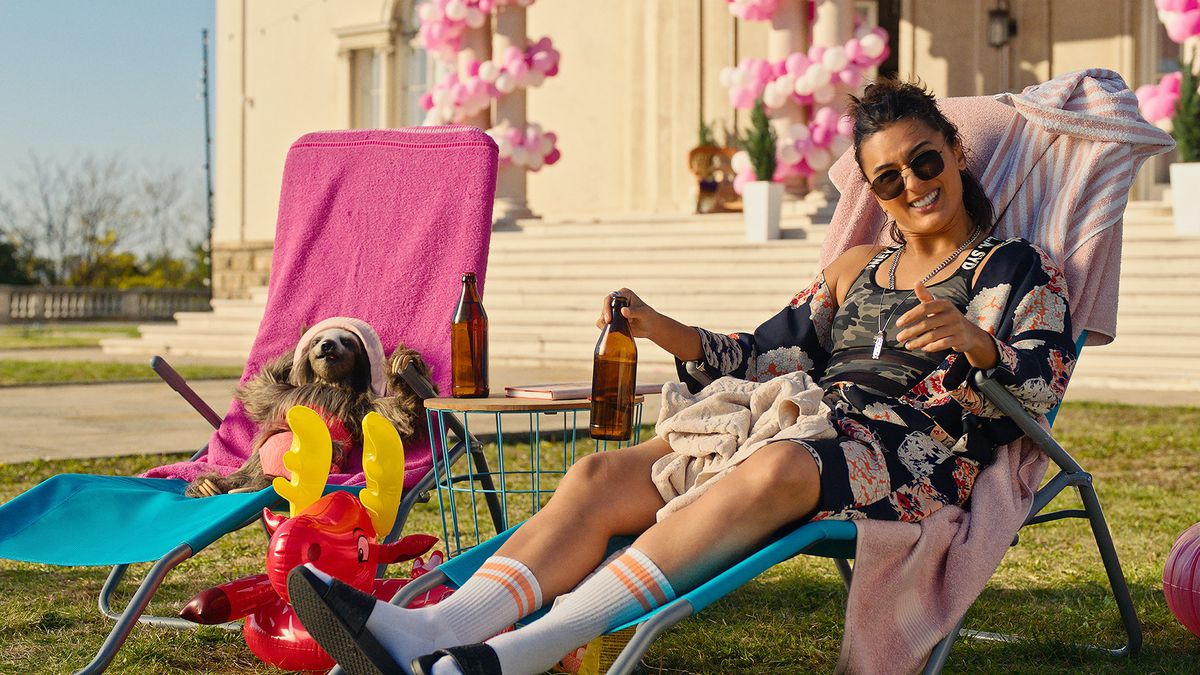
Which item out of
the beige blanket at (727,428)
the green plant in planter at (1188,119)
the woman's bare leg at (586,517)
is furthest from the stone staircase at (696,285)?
the woman's bare leg at (586,517)

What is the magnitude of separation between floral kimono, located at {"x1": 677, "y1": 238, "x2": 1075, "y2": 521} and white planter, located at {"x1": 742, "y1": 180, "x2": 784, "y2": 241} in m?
8.51

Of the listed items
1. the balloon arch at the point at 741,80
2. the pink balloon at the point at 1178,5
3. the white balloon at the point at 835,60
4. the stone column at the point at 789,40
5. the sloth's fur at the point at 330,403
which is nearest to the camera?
the sloth's fur at the point at 330,403

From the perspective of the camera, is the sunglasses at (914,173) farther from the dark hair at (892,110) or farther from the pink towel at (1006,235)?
the pink towel at (1006,235)

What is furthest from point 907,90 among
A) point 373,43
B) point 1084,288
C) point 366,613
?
point 373,43

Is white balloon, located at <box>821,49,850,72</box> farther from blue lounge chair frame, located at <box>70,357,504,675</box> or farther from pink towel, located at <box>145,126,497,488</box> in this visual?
blue lounge chair frame, located at <box>70,357,504,675</box>

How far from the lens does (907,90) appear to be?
279 cm

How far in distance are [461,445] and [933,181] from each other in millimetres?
1214

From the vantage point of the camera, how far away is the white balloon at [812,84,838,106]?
11820 millimetres

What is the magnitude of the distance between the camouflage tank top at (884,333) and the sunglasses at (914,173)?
0.20 metres

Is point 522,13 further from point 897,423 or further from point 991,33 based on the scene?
point 897,423

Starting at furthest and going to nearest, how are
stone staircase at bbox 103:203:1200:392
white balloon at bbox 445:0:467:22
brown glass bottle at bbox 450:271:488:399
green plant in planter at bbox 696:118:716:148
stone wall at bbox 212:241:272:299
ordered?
1. stone wall at bbox 212:241:272:299
2. white balloon at bbox 445:0:467:22
3. green plant in planter at bbox 696:118:716:148
4. stone staircase at bbox 103:203:1200:392
5. brown glass bottle at bbox 450:271:488:399

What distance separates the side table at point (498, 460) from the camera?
2.83m

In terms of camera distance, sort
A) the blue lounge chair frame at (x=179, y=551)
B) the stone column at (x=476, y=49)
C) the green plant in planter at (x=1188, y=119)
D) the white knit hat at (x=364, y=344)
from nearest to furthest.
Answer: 1. the blue lounge chair frame at (x=179, y=551)
2. the white knit hat at (x=364, y=344)
3. the green plant in planter at (x=1188, y=119)
4. the stone column at (x=476, y=49)

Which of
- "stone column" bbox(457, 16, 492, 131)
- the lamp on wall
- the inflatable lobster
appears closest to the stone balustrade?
"stone column" bbox(457, 16, 492, 131)
